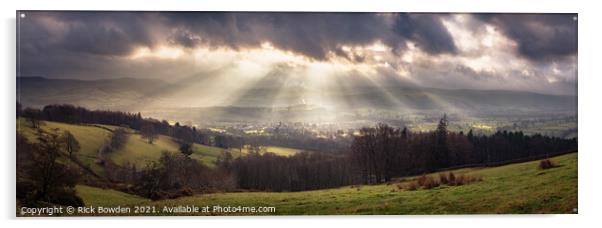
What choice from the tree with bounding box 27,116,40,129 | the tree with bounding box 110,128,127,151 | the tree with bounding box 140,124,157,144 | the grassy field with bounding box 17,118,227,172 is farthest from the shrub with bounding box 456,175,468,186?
the tree with bounding box 27,116,40,129

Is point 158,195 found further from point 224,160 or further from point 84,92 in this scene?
point 84,92

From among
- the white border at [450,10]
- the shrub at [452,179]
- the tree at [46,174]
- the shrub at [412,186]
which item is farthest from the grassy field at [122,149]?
the shrub at [452,179]

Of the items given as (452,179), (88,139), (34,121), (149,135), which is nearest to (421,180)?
(452,179)

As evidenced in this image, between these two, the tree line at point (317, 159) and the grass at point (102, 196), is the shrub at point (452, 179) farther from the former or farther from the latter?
the grass at point (102, 196)

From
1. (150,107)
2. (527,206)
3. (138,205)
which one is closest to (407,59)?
(527,206)

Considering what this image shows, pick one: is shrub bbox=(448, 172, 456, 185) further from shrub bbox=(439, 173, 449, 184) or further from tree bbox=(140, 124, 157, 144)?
tree bbox=(140, 124, 157, 144)
